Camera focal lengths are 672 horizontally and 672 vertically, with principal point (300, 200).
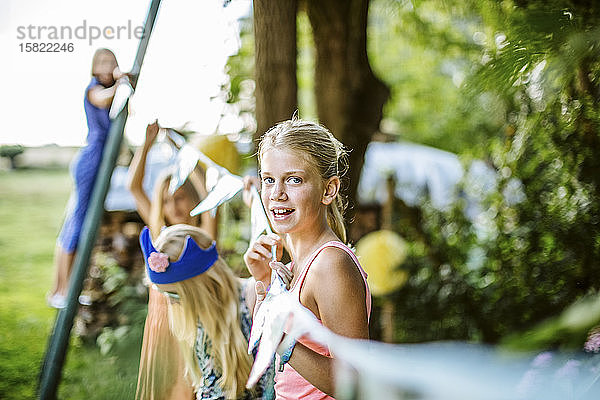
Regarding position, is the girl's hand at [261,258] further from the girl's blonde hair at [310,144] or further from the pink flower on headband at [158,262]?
the pink flower on headband at [158,262]

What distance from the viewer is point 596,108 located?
2277 millimetres

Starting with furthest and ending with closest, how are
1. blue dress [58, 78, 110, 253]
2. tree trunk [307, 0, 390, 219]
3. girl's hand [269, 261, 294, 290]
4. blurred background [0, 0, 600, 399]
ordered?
1. tree trunk [307, 0, 390, 219]
2. blue dress [58, 78, 110, 253]
3. blurred background [0, 0, 600, 399]
4. girl's hand [269, 261, 294, 290]

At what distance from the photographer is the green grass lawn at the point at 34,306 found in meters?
2.79

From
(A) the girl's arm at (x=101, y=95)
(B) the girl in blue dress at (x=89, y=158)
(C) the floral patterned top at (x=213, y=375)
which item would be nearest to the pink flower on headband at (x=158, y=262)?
(C) the floral patterned top at (x=213, y=375)

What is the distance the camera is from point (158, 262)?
1966 millimetres

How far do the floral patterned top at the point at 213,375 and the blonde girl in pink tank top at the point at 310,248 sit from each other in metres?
0.39

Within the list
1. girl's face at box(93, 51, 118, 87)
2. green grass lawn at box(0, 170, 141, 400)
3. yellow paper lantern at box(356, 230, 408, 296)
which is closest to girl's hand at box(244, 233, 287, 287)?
green grass lawn at box(0, 170, 141, 400)

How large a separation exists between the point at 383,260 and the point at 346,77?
120 cm

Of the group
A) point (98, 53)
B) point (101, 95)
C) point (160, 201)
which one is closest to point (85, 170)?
point (101, 95)

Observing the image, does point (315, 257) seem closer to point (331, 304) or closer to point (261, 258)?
point (331, 304)

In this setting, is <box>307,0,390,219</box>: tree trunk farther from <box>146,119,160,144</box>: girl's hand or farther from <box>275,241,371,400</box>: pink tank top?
<box>275,241,371,400</box>: pink tank top

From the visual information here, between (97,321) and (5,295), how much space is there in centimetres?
164

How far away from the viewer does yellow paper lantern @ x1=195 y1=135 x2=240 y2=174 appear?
3449mm

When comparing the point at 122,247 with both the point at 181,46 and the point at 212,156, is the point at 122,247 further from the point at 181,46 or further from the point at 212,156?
the point at 181,46
